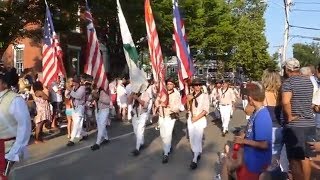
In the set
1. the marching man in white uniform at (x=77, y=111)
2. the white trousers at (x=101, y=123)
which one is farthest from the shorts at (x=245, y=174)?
the marching man in white uniform at (x=77, y=111)

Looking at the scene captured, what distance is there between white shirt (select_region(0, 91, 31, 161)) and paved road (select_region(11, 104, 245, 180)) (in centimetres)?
329

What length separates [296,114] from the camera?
7.20m

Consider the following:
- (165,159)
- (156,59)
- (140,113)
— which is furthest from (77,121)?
(165,159)

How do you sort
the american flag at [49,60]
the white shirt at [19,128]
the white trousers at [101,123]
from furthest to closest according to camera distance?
the american flag at [49,60] < the white trousers at [101,123] < the white shirt at [19,128]

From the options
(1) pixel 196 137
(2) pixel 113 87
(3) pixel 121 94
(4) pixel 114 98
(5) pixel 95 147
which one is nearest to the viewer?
(1) pixel 196 137

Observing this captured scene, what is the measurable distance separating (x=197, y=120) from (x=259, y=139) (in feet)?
18.1

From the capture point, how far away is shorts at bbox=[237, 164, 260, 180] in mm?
5320

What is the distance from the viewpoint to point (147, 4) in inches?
485

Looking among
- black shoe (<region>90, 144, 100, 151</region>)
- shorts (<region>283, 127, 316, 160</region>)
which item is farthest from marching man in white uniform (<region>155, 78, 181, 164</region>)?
shorts (<region>283, 127, 316, 160</region>)

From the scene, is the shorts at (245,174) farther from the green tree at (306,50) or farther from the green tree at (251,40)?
the green tree at (306,50)

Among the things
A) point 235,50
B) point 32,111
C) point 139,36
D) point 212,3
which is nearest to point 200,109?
point 32,111

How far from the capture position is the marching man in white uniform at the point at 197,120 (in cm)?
1071

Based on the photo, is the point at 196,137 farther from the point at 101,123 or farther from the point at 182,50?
the point at 101,123

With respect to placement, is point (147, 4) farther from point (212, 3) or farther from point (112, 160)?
point (212, 3)
